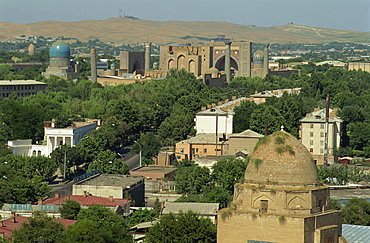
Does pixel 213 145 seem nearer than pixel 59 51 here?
Yes

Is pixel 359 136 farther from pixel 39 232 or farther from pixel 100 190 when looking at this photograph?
pixel 39 232

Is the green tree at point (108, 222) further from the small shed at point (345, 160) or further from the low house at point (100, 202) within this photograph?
the small shed at point (345, 160)

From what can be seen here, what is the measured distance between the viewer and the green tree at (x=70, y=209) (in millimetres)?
42469

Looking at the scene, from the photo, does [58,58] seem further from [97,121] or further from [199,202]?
[199,202]

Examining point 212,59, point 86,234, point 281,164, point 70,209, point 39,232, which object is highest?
point 212,59

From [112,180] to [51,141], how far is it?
24869mm

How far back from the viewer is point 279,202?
97.0 feet

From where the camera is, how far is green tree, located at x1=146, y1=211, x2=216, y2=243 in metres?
35.5

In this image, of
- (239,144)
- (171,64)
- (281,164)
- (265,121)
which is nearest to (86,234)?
(281,164)

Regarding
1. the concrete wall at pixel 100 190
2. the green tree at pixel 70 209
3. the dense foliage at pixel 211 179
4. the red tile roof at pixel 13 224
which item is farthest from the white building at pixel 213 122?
the red tile roof at pixel 13 224

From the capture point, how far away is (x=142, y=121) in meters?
90.7

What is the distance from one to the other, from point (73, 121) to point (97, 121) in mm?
2501

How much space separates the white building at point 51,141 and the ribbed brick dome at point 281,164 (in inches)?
1798

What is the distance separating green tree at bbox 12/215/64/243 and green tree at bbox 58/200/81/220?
15.6 ft
